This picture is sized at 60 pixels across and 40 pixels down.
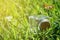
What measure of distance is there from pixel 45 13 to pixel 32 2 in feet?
1.37

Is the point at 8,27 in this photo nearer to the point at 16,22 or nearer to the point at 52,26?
the point at 16,22

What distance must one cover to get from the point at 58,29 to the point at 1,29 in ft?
2.45

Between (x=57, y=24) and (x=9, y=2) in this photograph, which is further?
(x=9, y=2)

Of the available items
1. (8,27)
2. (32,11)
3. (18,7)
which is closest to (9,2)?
(18,7)

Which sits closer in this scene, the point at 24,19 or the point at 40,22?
the point at 40,22

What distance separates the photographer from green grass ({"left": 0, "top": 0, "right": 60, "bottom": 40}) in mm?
3139

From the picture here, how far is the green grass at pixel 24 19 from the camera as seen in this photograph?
314 centimetres

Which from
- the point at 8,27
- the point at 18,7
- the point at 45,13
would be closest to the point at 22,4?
the point at 18,7

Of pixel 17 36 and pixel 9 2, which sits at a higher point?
pixel 9 2

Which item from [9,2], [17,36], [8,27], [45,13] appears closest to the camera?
[17,36]

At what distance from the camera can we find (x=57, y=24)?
3258mm

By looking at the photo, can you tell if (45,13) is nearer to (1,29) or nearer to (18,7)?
(18,7)

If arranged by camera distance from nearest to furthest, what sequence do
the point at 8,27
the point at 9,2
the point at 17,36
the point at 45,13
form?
the point at 17,36, the point at 8,27, the point at 45,13, the point at 9,2

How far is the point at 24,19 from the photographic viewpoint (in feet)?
11.2
